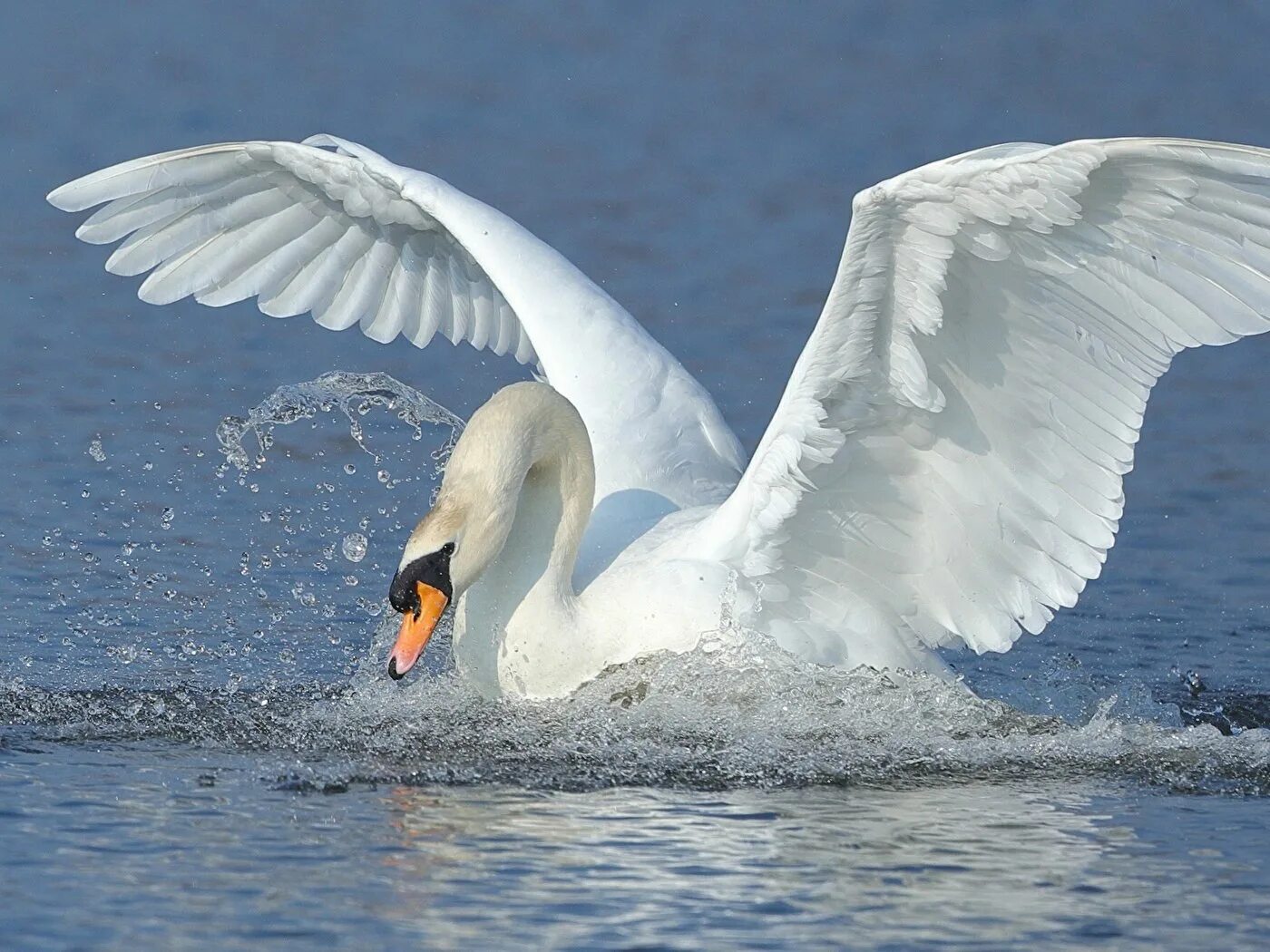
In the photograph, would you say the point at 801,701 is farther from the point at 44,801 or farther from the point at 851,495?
the point at 44,801

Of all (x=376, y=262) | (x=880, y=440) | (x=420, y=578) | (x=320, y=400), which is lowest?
(x=420, y=578)

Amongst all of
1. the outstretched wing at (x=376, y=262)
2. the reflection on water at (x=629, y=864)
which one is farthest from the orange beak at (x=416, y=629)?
the outstretched wing at (x=376, y=262)

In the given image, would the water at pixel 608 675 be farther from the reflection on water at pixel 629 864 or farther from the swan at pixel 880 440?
the swan at pixel 880 440

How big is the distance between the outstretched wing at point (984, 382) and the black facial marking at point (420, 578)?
0.82m

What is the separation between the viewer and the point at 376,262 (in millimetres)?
10039

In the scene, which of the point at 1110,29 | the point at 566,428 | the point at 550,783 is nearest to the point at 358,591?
the point at 566,428

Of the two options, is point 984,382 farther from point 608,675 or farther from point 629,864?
point 629,864

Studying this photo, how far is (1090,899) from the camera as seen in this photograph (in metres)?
6.09

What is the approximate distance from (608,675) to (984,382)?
1445 mm

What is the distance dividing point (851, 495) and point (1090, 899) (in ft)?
6.74

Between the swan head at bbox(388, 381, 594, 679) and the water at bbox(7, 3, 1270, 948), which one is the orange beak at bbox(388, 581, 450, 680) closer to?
the swan head at bbox(388, 381, 594, 679)

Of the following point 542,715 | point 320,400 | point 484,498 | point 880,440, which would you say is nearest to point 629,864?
point 542,715

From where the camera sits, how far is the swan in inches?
276

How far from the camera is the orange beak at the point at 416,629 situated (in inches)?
292
